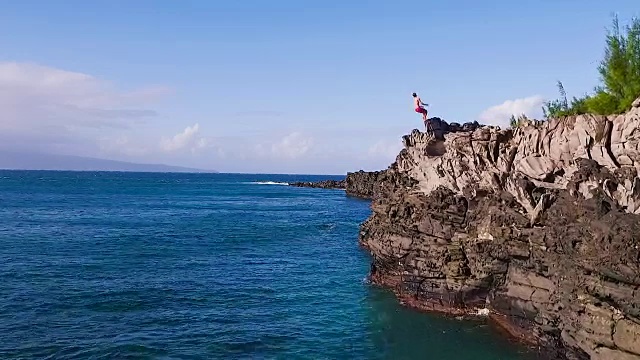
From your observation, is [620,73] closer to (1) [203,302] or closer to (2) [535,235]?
(2) [535,235]

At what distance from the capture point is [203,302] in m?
36.2

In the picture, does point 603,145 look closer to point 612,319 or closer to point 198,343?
point 612,319

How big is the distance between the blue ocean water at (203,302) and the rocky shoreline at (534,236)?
2083mm

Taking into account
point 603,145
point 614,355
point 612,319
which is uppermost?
point 603,145

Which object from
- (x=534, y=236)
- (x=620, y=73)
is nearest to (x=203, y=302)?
(x=534, y=236)

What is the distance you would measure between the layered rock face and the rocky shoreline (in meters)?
0.06

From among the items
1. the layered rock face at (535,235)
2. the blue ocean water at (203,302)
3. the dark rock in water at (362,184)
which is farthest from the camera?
the dark rock in water at (362,184)

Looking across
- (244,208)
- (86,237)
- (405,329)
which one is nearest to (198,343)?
(405,329)

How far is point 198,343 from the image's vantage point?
28.4 metres

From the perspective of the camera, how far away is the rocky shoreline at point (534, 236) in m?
23.0

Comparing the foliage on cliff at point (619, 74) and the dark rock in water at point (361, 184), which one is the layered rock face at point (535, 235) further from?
the dark rock in water at point (361, 184)

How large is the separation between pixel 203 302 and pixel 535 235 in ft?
72.0

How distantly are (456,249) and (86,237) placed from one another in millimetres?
44236

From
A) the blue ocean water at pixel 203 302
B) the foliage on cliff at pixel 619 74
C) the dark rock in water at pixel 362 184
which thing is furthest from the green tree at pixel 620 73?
the dark rock in water at pixel 362 184
